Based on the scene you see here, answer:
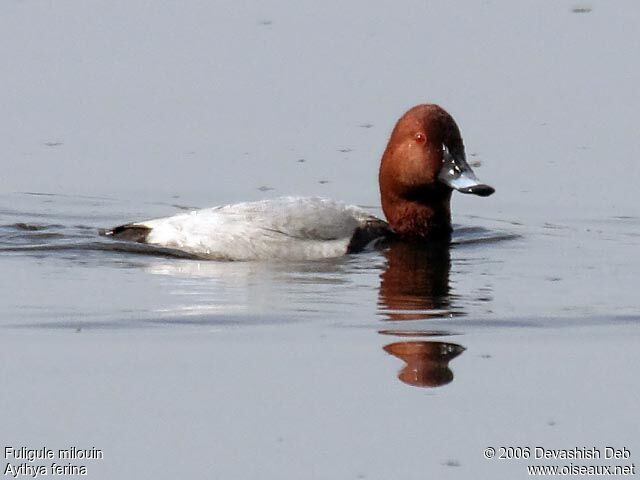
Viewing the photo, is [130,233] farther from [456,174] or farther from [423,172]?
[456,174]

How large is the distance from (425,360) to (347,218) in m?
2.94

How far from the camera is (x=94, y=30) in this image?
17172mm

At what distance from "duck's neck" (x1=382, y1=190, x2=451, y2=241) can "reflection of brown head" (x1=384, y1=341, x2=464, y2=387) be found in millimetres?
3101

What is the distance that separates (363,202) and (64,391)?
5504mm

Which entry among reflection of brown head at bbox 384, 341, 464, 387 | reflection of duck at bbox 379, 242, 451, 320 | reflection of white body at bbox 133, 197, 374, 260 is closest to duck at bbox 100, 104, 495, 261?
reflection of white body at bbox 133, 197, 374, 260

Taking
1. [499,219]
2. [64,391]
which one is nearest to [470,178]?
A: [499,219]

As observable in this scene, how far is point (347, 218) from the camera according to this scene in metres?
11.4

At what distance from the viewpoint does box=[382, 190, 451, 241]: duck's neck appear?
12.0 metres

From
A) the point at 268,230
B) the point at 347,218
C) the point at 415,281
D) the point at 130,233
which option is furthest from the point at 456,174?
the point at 130,233

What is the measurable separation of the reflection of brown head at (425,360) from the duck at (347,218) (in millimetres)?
2451

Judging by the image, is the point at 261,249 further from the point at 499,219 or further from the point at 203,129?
the point at 203,129

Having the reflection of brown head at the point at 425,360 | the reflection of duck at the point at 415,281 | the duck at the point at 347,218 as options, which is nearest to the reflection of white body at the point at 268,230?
the duck at the point at 347,218

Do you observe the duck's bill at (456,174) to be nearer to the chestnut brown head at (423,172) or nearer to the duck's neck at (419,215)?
the chestnut brown head at (423,172)

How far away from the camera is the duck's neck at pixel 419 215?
12.0 metres
